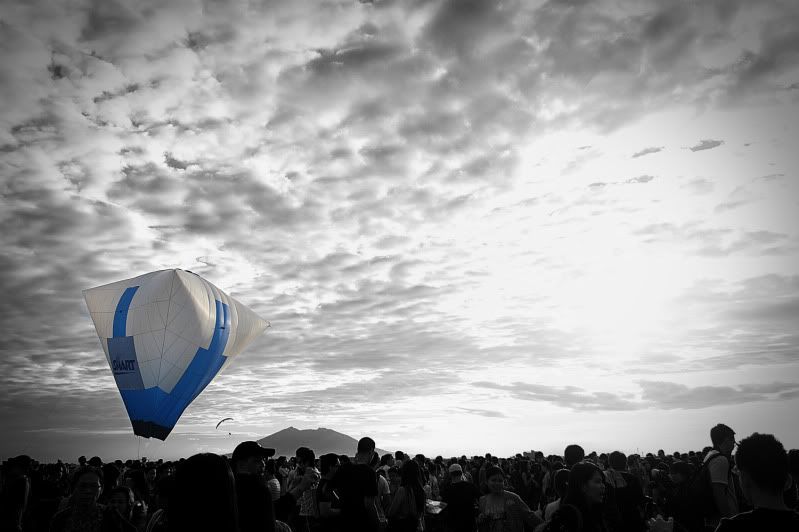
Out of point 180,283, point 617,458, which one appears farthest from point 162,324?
point 617,458

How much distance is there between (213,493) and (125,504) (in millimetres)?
4574

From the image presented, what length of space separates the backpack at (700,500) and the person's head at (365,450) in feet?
13.9

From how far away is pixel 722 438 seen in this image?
6238 millimetres

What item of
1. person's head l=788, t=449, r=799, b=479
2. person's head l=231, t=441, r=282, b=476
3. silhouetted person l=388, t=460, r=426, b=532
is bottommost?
silhouetted person l=388, t=460, r=426, b=532

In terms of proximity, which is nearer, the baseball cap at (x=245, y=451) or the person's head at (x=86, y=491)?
the person's head at (x=86, y=491)

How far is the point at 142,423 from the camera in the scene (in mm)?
17484

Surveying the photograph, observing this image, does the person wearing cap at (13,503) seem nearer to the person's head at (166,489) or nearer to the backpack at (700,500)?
the person's head at (166,489)

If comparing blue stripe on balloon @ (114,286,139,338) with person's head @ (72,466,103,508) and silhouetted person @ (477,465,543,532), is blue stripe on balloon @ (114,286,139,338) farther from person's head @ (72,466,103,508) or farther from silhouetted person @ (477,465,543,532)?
silhouetted person @ (477,465,543,532)

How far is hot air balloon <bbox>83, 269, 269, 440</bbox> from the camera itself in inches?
668

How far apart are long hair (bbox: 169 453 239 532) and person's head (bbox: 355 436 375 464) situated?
213 inches

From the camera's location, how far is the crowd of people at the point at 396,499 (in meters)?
2.70

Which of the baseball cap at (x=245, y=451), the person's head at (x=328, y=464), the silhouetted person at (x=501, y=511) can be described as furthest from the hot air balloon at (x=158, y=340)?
the silhouetted person at (x=501, y=511)

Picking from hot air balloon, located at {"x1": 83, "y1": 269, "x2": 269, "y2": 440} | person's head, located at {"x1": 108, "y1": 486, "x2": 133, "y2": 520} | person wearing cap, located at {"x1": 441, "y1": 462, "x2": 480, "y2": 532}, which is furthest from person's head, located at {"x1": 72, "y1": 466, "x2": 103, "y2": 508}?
hot air balloon, located at {"x1": 83, "y1": 269, "x2": 269, "y2": 440}

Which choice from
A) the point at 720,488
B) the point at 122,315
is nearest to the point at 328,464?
the point at 720,488
